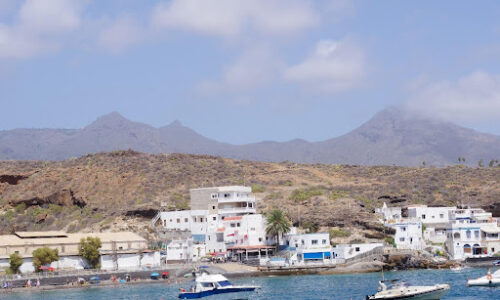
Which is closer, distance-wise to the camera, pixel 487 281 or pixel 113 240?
pixel 487 281

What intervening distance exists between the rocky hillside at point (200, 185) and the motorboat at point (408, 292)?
148 feet

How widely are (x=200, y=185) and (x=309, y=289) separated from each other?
69.9 meters

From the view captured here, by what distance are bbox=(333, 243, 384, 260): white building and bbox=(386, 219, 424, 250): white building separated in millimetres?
5161

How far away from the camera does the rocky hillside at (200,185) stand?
126 m

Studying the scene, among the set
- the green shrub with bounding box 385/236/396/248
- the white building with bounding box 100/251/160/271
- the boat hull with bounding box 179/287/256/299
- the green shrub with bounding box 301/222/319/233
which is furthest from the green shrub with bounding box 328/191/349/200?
the boat hull with bounding box 179/287/256/299

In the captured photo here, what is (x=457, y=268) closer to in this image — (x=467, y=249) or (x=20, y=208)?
(x=467, y=249)

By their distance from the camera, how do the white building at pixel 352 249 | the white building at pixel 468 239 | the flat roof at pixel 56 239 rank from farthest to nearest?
1. the white building at pixel 468 239
2. the white building at pixel 352 249
3. the flat roof at pixel 56 239

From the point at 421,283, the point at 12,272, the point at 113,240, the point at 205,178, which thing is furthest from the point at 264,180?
the point at 421,283

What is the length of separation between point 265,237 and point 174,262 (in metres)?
13.1

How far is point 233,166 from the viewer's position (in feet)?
550

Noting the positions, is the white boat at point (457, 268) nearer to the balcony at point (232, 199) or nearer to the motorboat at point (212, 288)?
the motorboat at point (212, 288)

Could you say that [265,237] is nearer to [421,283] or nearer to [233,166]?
[421,283]

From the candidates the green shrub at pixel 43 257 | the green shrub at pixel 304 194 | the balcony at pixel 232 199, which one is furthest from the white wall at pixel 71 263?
the green shrub at pixel 304 194

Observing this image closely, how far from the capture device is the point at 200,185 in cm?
14862
